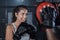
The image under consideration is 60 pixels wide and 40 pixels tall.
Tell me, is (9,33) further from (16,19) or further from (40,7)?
(40,7)

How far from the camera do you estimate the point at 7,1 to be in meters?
1.07

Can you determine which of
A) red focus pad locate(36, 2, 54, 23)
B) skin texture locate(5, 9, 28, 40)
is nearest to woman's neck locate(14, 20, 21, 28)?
skin texture locate(5, 9, 28, 40)

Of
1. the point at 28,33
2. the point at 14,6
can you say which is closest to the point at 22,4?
the point at 14,6

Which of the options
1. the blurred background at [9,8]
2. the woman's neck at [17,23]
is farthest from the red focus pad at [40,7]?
the woman's neck at [17,23]

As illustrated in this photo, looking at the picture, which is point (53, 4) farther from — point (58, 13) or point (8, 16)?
point (8, 16)

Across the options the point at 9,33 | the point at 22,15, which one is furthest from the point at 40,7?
the point at 9,33

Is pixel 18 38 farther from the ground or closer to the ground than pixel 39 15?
closer to the ground

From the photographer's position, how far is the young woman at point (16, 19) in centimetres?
105

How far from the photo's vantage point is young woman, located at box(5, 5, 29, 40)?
41.5 inches

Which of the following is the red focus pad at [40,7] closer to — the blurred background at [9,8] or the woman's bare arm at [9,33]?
the blurred background at [9,8]

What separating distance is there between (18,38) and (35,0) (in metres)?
0.33

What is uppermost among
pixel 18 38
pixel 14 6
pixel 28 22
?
pixel 14 6

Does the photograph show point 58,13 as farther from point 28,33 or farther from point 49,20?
point 28,33

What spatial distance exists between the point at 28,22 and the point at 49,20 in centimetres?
17
